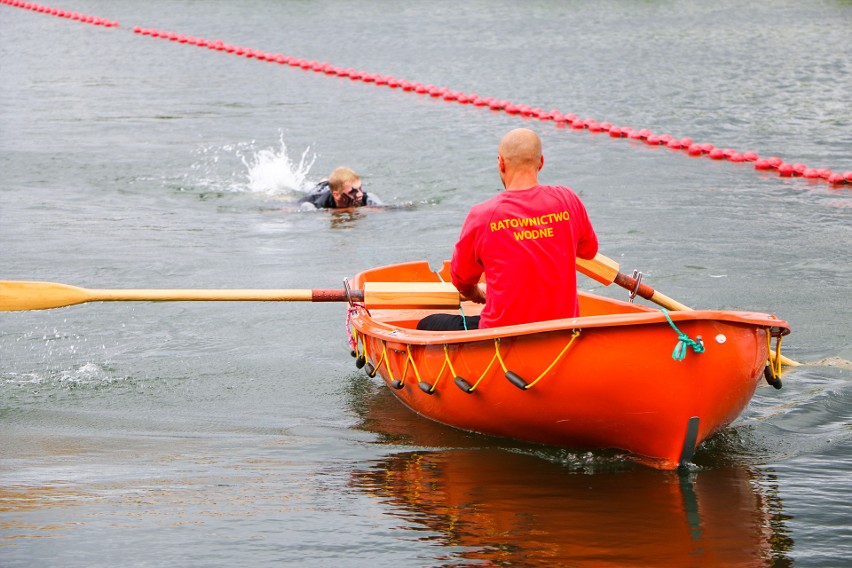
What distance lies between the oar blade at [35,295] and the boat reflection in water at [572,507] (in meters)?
2.38

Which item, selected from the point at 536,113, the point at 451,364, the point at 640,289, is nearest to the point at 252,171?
the point at 536,113

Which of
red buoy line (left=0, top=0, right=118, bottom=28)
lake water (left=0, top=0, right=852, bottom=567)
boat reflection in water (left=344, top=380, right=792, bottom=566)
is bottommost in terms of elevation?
boat reflection in water (left=344, top=380, right=792, bottom=566)

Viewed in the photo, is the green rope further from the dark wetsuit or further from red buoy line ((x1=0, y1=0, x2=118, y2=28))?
red buoy line ((x1=0, y1=0, x2=118, y2=28))

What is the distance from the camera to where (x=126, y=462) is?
6238mm

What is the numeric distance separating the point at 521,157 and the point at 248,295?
6.97 feet

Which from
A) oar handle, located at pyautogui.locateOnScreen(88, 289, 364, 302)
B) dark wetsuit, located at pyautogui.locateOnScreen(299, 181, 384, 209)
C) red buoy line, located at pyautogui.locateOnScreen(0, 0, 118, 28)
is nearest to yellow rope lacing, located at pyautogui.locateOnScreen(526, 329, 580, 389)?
oar handle, located at pyautogui.locateOnScreen(88, 289, 364, 302)

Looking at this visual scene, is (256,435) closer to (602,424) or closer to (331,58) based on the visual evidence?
(602,424)

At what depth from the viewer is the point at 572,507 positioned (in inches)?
220

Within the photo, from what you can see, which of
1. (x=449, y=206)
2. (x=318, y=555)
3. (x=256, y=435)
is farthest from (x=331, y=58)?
(x=318, y=555)

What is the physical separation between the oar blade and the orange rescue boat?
7.40 ft

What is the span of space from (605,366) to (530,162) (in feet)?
3.52

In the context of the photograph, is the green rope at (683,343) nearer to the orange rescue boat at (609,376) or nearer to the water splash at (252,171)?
the orange rescue boat at (609,376)

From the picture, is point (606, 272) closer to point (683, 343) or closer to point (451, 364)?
point (451, 364)

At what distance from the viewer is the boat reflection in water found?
5082mm
